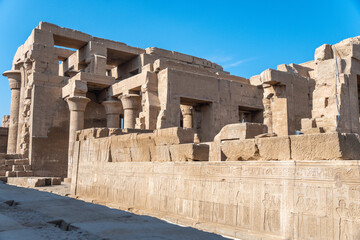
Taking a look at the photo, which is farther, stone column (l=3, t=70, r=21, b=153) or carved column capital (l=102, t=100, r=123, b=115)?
stone column (l=3, t=70, r=21, b=153)

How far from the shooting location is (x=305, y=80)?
1491 cm

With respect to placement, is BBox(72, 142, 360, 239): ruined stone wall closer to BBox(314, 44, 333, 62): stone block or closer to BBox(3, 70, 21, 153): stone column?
BBox(314, 44, 333, 62): stone block

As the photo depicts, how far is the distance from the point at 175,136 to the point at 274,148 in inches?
86.6

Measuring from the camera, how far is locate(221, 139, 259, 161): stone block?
15.1 ft

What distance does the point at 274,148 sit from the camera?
14.2ft

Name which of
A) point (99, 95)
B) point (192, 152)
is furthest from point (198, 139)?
point (99, 95)

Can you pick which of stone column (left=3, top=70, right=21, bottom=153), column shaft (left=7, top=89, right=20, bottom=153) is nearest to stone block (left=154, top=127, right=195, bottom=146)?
column shaft (left=7, top=89, right=20, bottom=153)

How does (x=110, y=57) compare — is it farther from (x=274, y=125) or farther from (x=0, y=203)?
(x=0, y=203)

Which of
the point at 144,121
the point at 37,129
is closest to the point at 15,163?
the point at 37,129

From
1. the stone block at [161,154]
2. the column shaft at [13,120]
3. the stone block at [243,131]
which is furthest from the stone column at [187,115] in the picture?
the stone block at [243,131]

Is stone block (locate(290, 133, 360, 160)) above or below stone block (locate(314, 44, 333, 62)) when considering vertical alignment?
below

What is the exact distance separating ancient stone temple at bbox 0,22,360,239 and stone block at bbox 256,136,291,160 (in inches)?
0.5

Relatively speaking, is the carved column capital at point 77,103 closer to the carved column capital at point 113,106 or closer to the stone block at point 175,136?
the carved column capital at point 113,106

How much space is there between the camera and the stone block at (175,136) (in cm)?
612
